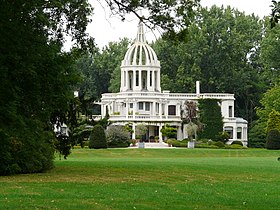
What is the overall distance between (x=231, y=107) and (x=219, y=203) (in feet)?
227

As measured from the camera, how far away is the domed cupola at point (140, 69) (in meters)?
84.3

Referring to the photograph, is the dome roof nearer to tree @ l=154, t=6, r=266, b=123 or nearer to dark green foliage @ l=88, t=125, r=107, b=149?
tree @ l=154, t=6, r=266, b=123

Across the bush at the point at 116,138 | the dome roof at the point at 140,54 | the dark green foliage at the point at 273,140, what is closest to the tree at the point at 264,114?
the dark green foliage at the point at 273,140

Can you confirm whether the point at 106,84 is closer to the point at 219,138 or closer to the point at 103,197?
the point at 219,138

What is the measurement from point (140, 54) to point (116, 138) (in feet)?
60.5

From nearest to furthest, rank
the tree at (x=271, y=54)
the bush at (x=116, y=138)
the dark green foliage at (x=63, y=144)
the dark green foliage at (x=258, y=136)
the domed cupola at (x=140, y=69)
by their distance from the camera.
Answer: the dark green foliage at (x=63, y=144) → the bush at (x=116, y=138) → the dark green foliage at (x=258, y=136) → the domed cupola at (x=140, y=69) → the tree at (x=271, y=54)

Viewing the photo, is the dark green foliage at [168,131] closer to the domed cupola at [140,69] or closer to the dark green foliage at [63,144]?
the domed cupola at [140,69]

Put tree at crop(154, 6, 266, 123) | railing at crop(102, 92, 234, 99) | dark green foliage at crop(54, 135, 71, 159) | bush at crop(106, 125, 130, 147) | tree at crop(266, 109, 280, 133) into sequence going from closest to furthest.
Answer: dark green foliage at crop(54, 135, 71, 159), bush at crop(106, 125, 130, 147), tree at crop(266, 109, 280, 133), railing at crop(102, 92, 234, 99), tree at crop(154, 6, 266, 123)

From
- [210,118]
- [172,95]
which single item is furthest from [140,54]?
[210,118]

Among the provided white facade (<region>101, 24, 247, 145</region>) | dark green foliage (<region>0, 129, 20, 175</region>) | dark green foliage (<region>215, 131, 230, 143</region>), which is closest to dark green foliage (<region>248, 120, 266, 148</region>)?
dark green foliage (<region>215, 131, 230, 143</region>)

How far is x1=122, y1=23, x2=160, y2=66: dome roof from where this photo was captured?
84000 mm

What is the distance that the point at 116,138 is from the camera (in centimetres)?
6794

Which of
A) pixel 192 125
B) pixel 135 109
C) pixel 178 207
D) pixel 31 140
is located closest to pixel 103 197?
pixel 178 207

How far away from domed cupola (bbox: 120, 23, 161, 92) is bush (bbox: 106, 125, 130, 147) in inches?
649
